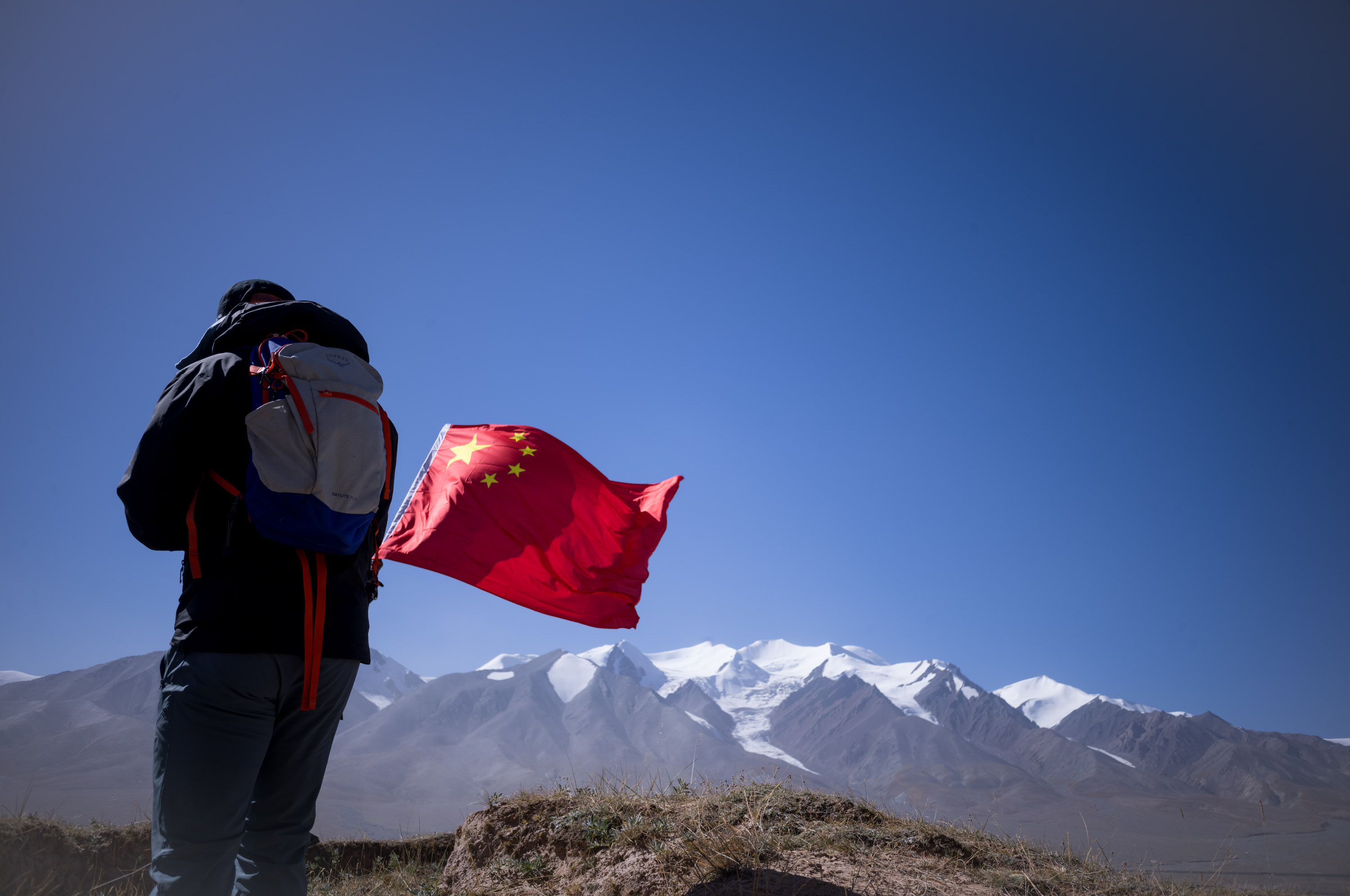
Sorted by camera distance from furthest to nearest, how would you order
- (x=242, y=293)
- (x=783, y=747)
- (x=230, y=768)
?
(x=783, y=747) → (x=242, y=293) → (x=230, y=768)

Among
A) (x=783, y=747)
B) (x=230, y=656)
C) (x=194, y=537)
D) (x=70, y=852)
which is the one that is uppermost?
(x=194, y=537)

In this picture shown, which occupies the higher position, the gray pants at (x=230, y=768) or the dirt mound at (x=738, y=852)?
the gray pants at (x=230, y=768)

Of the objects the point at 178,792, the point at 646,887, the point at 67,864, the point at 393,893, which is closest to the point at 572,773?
the point at 393,893

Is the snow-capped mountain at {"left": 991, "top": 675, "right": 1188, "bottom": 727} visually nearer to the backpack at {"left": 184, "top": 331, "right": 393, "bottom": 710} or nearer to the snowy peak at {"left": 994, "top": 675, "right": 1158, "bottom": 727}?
the snowy peak at {"left": 994, "top": 675, "right": 1158, "bottom": 727}

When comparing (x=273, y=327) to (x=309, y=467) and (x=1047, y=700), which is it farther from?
(x=1047, y=700)

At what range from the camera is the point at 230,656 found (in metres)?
2.03

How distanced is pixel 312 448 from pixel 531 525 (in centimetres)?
528

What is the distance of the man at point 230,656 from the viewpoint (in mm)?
1971

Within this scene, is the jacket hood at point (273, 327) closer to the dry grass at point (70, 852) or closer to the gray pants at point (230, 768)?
the gray pants at point (230, 768)

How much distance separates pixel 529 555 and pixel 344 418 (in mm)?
5147

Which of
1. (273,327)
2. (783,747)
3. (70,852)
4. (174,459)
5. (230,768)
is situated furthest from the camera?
(783,747)

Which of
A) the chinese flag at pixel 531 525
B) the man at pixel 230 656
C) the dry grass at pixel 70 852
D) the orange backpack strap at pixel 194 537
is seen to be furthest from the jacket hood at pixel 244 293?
the dry grass at pixel 70 852

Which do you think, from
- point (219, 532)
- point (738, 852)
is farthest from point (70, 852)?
point (219, 532)

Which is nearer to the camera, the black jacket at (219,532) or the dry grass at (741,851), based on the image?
the black jacket at (219,532)
